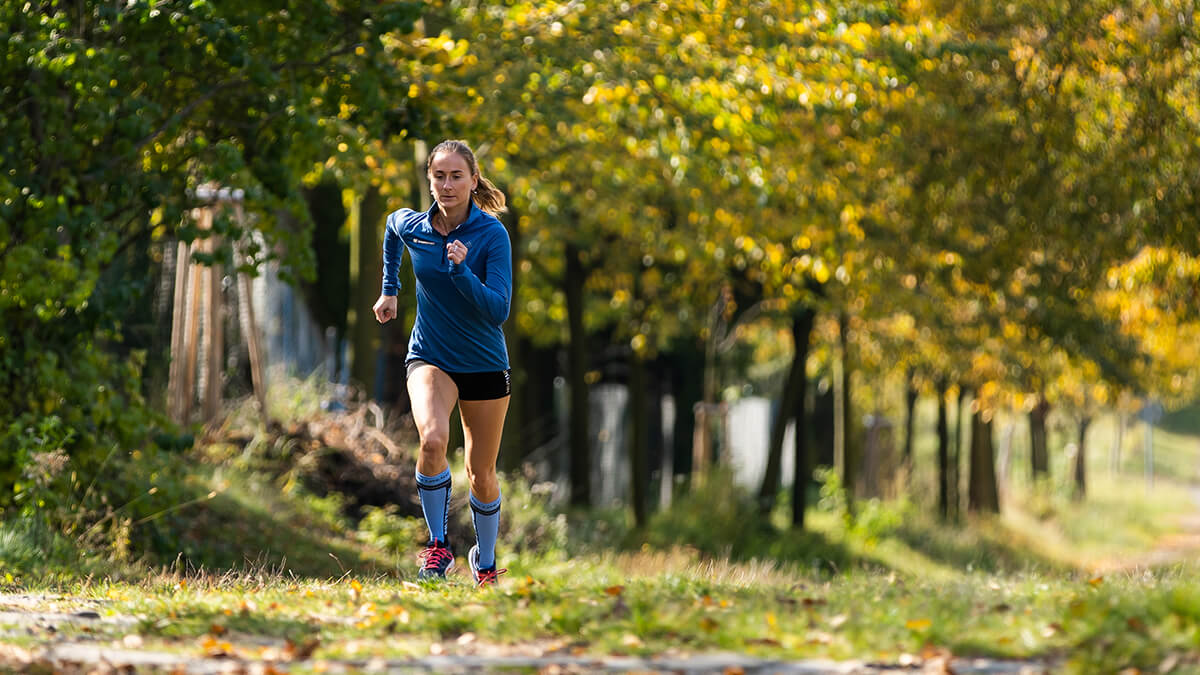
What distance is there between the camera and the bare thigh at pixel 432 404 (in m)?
6.98

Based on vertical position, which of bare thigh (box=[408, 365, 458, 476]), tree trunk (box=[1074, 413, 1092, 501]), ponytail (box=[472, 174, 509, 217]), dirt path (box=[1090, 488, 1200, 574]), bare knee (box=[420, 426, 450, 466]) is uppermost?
ponytail (box=[472, 174, 509, 217])

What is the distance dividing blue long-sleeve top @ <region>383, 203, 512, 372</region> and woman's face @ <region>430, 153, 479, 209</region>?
135 mm

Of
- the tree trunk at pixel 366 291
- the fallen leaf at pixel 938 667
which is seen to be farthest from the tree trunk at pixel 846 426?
the fallen leaf at pixel 938 667

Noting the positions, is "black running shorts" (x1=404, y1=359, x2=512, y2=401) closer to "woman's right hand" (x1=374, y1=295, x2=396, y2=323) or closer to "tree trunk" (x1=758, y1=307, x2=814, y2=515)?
"woman's right hand" (x1=374, y1=295, x2=396, y2=323)

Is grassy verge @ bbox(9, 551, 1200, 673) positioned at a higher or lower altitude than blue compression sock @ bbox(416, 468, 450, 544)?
lower

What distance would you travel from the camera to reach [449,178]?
699cm

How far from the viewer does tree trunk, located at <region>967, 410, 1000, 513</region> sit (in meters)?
27.0

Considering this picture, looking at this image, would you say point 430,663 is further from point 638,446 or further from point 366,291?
point 638,446

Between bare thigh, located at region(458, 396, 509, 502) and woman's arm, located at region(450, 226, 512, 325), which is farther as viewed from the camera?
bare thigh, located at region(458, 396, 509, 502)

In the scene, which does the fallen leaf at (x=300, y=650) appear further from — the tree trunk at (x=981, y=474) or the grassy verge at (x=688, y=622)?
the tree trunk at (x=981, y=474)

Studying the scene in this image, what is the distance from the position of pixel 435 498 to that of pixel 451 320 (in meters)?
0.91

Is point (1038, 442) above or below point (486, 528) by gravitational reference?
below

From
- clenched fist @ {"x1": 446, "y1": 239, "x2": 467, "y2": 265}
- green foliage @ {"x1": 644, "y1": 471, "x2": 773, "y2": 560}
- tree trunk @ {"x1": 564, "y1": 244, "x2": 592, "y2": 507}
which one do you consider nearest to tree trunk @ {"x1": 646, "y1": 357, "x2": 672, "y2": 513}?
green foliage @ {"x1": 644, "y1": 471, "x2": 773, "y2": 560}

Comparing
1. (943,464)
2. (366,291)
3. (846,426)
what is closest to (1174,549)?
(943,464)
